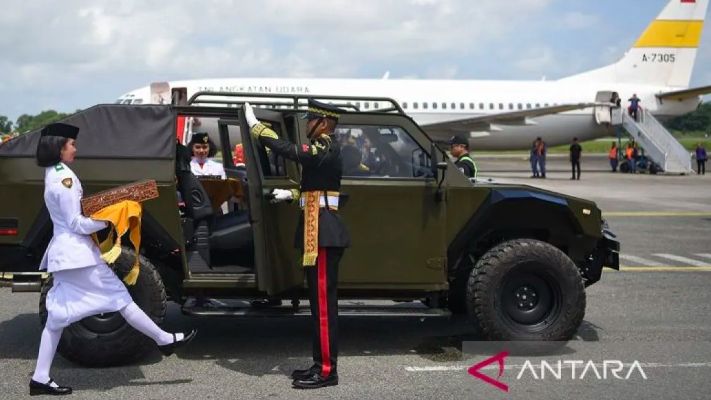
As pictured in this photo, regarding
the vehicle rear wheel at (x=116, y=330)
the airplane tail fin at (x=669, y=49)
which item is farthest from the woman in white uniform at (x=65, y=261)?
the airplane tail fin at (x=669, y=49)

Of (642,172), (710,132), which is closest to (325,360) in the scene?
(642,172)

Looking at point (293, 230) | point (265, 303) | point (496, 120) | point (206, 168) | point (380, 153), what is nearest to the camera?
point (293, 230)

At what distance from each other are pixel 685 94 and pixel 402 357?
108 ft

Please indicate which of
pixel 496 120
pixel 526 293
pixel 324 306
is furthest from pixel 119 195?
pixel 496 120

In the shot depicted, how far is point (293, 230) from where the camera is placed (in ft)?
19.1

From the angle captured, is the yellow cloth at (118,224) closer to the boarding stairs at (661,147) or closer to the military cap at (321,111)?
the military cap at (321,111)

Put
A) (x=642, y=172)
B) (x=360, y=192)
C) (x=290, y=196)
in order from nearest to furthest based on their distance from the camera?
1. (x=290, y=196)
2. (x=360, y=192)
3. (x=642, y=172)

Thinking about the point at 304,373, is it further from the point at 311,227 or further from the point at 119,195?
the point at 119,195

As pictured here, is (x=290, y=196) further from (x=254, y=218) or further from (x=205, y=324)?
(x=205, y=324)

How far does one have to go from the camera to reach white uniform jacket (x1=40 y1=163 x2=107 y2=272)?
4.90 m

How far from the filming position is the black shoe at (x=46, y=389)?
16.4 feet

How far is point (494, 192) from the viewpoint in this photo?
6.23 m

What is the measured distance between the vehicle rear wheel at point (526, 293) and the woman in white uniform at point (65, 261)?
8.74ft

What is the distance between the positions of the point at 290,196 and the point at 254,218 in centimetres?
37
